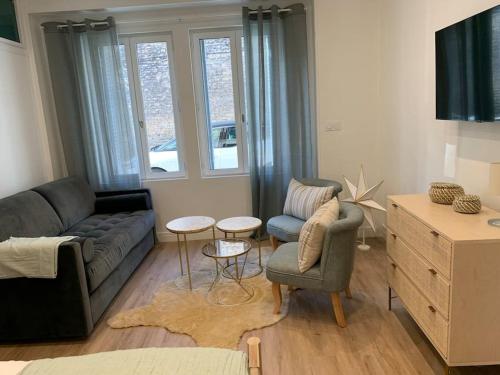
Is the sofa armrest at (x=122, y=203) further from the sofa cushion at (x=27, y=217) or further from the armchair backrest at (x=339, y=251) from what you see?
the armchair backrest at (x=339, y=251)

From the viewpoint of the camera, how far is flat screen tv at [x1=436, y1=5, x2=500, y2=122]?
2.05m

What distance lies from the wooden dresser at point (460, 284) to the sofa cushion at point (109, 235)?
6.81ft

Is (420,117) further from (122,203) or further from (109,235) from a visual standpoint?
(122,203)

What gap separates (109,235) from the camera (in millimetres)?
3240

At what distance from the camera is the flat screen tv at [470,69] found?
205cm

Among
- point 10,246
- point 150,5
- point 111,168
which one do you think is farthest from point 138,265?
point 150,5

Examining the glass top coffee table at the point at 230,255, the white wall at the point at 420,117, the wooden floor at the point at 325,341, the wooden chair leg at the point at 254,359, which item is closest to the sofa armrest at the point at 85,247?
the wooden floor at the point at 325,341

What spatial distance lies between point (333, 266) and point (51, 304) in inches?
72.0

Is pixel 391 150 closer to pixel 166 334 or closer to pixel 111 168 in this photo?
pixel 166 334

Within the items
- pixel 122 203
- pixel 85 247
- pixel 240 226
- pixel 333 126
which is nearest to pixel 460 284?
pixel 240 226

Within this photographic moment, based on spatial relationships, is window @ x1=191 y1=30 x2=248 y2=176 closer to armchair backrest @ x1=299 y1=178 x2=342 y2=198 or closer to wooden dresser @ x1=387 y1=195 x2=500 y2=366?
armchair backrest @ x1=299 y1=178 x2=342 y2=198

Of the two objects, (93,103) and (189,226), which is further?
(93,103)

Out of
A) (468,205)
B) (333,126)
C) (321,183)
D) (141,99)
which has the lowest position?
(321,183)

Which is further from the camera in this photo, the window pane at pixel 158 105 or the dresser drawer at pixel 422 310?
the window pane at pixel 158 105
